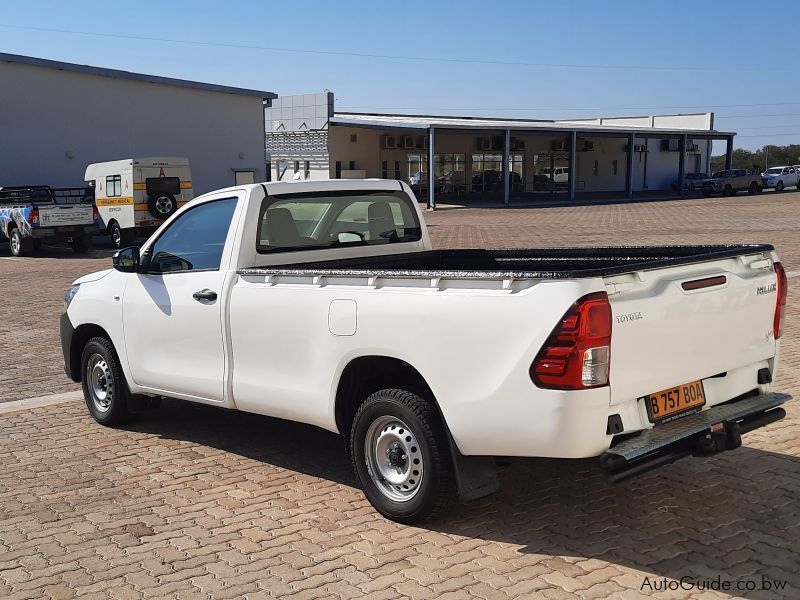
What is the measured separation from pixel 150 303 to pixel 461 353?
285cm

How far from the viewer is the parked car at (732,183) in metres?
51.6

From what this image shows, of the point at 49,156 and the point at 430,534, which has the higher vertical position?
the point at 49,156

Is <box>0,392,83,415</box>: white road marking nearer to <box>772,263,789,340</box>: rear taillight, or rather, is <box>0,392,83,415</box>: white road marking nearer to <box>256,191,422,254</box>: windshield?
<box>256,191,422,254</box>: windshield

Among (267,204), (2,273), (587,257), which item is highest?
(267,204)

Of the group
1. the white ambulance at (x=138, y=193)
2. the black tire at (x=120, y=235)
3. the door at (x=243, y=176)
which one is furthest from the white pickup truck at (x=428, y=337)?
the door at (x=243, y=176)

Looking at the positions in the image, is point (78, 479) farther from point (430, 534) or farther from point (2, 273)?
point (2, 273)

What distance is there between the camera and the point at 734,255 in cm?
473

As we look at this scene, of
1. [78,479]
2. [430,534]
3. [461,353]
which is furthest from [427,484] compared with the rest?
[78,479]

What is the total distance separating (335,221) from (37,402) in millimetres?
3403

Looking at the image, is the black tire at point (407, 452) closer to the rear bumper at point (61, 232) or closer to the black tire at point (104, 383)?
the black tire at point (104, 383)

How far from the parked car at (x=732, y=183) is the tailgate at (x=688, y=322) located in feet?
164

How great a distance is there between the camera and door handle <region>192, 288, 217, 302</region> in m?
5.64

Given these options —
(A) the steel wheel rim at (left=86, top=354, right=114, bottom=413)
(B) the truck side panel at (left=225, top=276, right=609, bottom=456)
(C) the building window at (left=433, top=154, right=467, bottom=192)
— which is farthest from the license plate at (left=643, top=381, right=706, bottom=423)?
(C) the building window at (left=433, top=154, right=467, bottom=192)

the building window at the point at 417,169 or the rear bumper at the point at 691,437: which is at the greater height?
the building window at the point at 417,169
